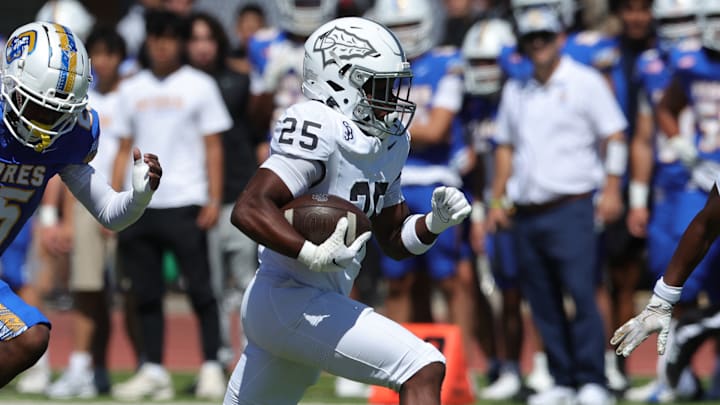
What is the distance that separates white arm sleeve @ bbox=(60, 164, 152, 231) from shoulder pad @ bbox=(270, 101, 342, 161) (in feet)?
2.12

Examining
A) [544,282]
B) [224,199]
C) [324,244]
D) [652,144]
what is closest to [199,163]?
[224,199]

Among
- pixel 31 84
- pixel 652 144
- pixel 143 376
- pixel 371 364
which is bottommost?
pixel 143 376

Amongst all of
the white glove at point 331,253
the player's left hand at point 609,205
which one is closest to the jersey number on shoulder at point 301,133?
the white glove at point 331,253

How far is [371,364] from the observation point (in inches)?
181

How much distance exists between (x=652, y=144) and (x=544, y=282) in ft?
3.51

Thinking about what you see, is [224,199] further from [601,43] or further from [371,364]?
[371,364]

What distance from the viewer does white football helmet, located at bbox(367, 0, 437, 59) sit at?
7.94m

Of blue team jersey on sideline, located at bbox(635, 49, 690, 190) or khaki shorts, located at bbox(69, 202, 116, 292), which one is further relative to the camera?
khaki shorts, located at bbox(69, 202, 116, 292)

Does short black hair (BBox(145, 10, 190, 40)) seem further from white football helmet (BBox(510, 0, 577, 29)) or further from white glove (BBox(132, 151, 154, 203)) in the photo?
white glove (BBox(132, 151, 154, 203))

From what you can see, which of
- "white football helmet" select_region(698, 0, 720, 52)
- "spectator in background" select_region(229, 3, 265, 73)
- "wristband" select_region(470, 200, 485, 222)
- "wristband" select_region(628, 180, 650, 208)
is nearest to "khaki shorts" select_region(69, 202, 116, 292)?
"wristband" select_region(470, 200, 485, 222)

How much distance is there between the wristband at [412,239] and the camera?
4996mm

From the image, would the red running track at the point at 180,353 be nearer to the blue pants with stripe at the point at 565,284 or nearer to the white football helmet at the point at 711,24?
the blue pants with stripe at the point at 565,284

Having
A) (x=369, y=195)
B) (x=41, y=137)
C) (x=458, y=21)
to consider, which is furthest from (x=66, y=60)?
(x=458, y=21)

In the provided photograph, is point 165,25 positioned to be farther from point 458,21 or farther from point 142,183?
point 142,183
